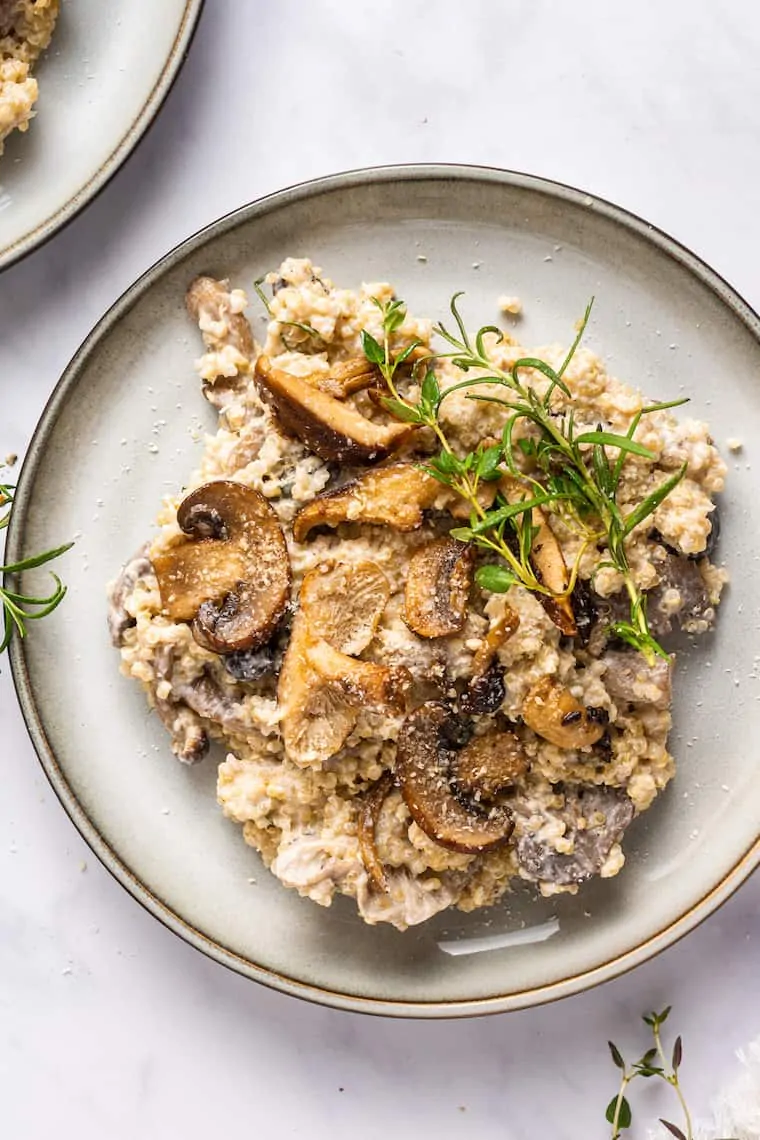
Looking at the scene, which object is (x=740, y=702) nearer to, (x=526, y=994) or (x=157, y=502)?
(x=526, y=994)

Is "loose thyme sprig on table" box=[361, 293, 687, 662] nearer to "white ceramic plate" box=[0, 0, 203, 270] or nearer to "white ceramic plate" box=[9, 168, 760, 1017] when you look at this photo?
"white ceramic plate" box=[9, 168, 760, 1017]

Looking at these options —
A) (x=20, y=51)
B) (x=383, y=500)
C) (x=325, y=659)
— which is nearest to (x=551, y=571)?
(x=383, y=500)

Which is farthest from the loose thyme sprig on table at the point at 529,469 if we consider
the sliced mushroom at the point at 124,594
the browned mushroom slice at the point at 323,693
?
the sliced mushroom at the point at 124,594

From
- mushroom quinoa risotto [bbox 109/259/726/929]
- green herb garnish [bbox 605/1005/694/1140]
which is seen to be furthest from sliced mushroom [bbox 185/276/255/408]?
green herb garnish [bbox 605/1005/694/1140]

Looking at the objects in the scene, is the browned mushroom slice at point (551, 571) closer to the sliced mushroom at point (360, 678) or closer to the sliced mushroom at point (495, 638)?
the sliced mushroom at point (495, 638)

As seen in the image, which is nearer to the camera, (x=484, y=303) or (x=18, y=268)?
(x=484, y=303)

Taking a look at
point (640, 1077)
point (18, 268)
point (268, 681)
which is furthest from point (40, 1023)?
point (18, 268)

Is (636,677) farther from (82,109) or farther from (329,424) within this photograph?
(82,109)
